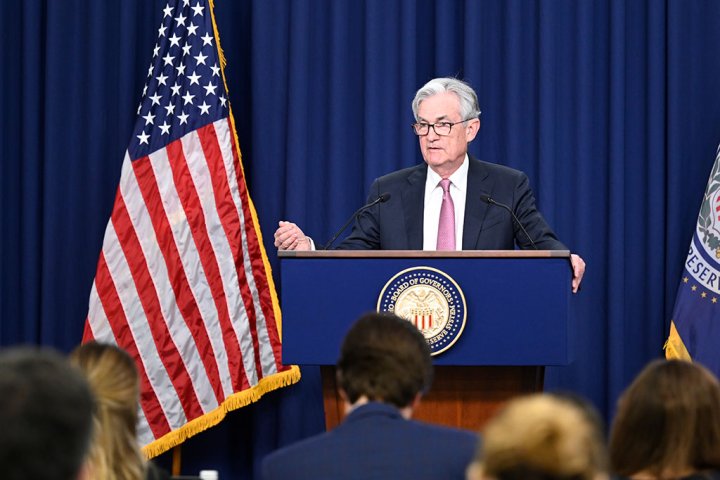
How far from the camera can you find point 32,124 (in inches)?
264

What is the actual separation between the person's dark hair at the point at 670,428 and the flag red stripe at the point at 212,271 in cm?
392

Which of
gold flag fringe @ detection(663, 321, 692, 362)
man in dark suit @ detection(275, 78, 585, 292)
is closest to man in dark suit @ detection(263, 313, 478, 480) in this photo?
man in dark suit @ detection(275, 78, 585, 292)

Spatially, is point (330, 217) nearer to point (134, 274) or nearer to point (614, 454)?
point (134, 274)

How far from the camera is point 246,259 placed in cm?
617

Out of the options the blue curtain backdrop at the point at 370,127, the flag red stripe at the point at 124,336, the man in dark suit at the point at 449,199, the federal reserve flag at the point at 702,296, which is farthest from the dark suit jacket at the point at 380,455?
the blue curtain backdrop at the point at 370,127

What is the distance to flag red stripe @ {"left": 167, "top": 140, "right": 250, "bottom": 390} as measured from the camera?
6035 mm

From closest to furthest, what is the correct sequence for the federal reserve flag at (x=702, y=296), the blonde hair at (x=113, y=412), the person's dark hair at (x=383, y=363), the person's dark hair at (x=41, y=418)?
the person's dark hair at (x=41, y=418) < the blonde hair at (x=113, y=412) < the person's dark hair at (x=383, y=363) < the federal reserve flag at (x=702, y=296)

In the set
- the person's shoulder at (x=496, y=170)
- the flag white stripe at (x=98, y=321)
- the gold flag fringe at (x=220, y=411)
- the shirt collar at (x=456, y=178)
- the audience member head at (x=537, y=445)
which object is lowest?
the gold flag fringe at (x=220, y=411)

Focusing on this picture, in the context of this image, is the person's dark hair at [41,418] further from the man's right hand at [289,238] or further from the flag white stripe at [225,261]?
the flag white stripe at [225,261]

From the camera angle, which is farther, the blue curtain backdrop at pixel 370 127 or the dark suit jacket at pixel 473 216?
the blue curtain backdrop at pixel 370 127

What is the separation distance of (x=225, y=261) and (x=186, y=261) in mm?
214

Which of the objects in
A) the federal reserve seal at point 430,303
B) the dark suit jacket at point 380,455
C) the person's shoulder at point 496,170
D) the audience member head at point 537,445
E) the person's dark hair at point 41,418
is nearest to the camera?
the person's dark hair at point 41,418

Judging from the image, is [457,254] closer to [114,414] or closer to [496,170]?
[496,170]

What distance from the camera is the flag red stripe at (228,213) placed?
609 centimetres
